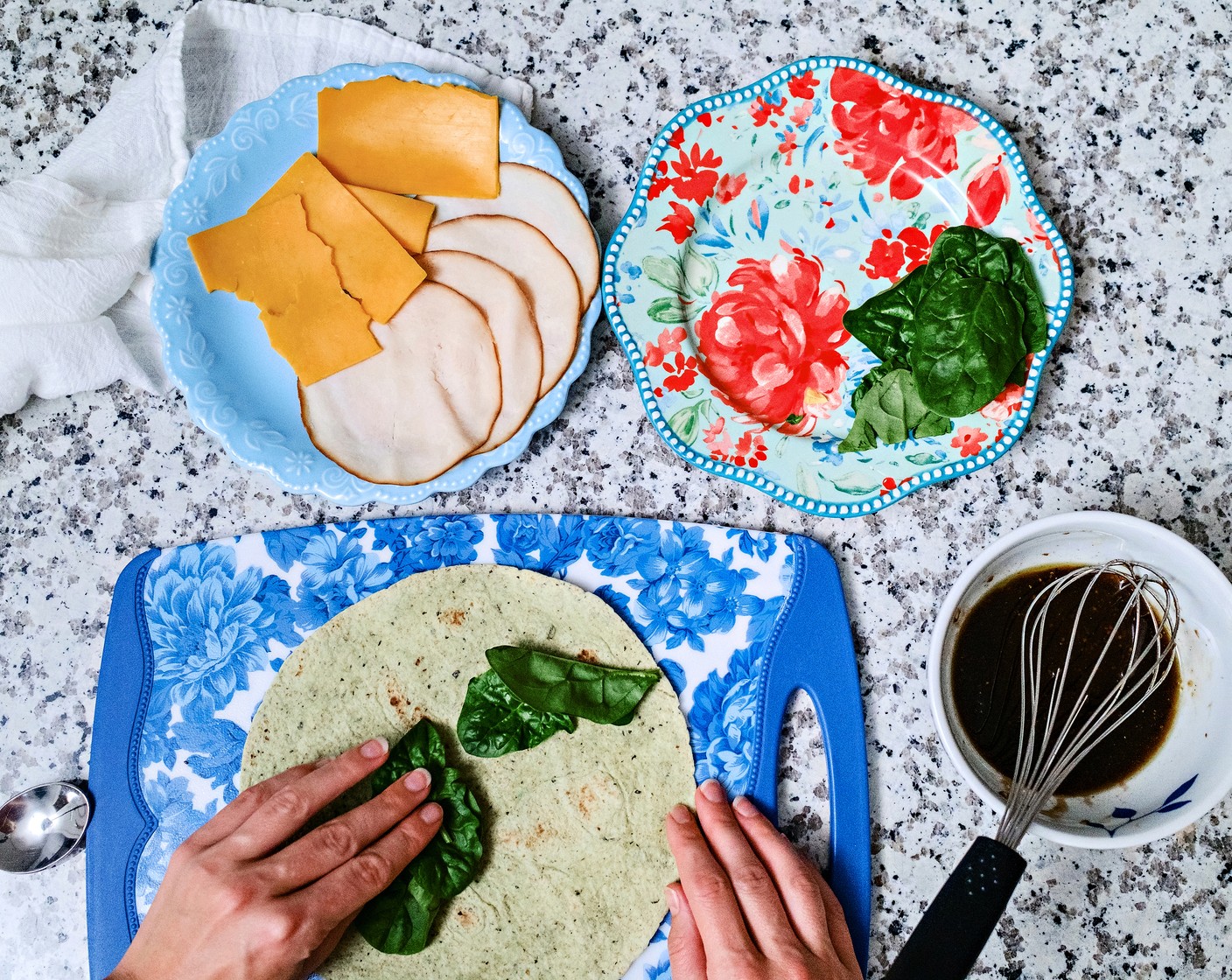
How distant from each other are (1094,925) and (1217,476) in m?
0.62

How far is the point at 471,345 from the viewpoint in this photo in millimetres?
1093

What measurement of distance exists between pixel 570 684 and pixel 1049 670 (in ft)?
1.90

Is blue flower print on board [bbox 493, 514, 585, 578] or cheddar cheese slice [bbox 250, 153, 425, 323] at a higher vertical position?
cheddar cheese slice [bbox 250, 153, 425, 323]

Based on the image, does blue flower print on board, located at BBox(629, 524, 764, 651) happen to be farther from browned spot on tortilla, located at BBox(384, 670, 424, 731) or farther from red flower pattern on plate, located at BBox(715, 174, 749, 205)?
red flower pattern on plate, located at BBox(715, 174, 749, 205)

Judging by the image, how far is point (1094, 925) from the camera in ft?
3.75

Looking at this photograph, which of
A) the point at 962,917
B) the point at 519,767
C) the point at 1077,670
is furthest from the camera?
the point at 519,767

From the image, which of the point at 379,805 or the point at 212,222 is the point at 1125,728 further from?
the point at 212,222

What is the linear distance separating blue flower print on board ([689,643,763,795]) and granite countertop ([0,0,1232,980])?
0.07m

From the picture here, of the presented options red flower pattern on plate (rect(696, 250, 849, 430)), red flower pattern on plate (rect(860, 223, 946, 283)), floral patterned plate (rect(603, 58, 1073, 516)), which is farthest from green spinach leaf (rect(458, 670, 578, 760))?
red flower pattern on plate (rect(860, 223, 946, 283))

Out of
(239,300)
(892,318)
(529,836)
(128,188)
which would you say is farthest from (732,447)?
(128,188)

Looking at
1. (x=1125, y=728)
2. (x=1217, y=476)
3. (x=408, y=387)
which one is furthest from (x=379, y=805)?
(x=1217, y=476)

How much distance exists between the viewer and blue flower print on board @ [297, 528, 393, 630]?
46.1 inches

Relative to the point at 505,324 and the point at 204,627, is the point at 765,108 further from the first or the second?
the point at 204,627

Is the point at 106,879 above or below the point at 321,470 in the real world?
below
